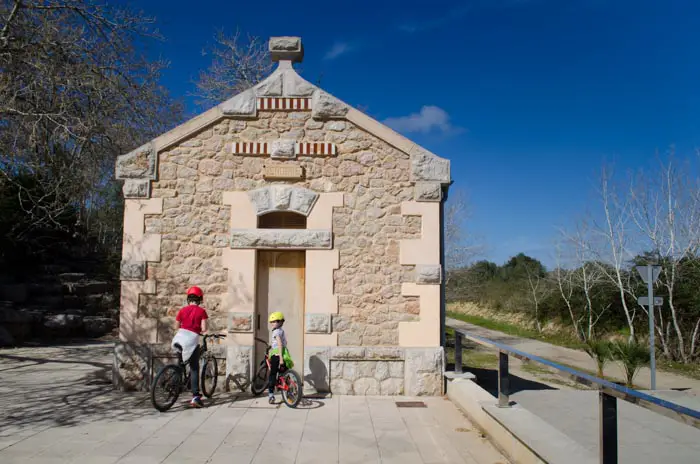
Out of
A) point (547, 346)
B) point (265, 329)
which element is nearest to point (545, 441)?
point (265, 329)

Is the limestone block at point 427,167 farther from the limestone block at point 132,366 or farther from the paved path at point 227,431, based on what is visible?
the limestone block at point 132,366

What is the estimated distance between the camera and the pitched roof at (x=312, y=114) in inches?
318

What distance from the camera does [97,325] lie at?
662 inches

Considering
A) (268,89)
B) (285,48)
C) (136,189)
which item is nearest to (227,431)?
(136,189)

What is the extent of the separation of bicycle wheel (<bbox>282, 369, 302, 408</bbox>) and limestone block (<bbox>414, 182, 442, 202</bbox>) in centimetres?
322

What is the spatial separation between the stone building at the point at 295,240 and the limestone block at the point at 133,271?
2 centimetres

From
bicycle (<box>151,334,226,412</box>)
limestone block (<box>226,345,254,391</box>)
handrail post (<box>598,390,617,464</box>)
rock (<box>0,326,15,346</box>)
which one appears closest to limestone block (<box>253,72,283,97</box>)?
bicycle (<box>151,334,226,412</box>)

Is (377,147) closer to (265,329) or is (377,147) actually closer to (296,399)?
(265,329)

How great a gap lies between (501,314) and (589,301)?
10694 millimetres

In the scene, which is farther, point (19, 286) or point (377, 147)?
point (19, 286)

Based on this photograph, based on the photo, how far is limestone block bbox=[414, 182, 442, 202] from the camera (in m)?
8.03

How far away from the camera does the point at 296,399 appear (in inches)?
276

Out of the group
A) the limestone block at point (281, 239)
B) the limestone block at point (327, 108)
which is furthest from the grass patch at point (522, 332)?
the limestone block at point (327, 108)

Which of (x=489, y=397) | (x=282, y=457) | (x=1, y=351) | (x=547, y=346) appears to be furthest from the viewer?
(x=547, y=346)
